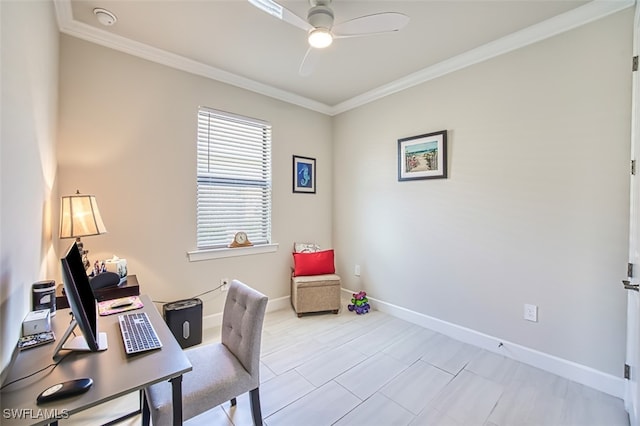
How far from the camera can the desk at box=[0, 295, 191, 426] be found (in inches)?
32.9

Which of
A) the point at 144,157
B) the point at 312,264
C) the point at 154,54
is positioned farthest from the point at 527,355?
the point at 154,54

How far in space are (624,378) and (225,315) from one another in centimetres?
263

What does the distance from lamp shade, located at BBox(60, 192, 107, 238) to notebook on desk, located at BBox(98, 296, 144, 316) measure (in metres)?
0.48

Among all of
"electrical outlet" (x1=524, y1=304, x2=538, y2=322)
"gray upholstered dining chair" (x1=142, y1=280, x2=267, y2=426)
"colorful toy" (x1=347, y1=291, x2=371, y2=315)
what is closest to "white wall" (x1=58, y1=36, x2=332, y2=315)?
"colorful toy" (x1=347, y1=291, x2=371, y2=315)

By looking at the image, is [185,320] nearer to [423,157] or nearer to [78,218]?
[78,218]

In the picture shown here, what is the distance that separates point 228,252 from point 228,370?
1.70 m

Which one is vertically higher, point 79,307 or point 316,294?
point 79,307

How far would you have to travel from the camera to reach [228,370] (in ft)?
4.77

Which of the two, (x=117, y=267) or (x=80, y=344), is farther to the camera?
(x=117, y=267)

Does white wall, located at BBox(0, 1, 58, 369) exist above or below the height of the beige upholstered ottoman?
above

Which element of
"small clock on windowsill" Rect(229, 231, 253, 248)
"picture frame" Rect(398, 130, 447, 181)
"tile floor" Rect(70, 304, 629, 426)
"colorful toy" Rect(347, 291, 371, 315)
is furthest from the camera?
"colorful toy" Rect(347, 291, 371, 315)

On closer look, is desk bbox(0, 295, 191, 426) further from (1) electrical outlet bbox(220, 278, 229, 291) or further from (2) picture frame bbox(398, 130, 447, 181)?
(2) picture frame bbox(398, 130, 447, 181)

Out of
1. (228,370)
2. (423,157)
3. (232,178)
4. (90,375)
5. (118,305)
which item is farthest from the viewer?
(232,178)

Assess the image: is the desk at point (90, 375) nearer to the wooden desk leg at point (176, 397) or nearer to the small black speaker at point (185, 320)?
the wooden desk leg at point (176, 397)
